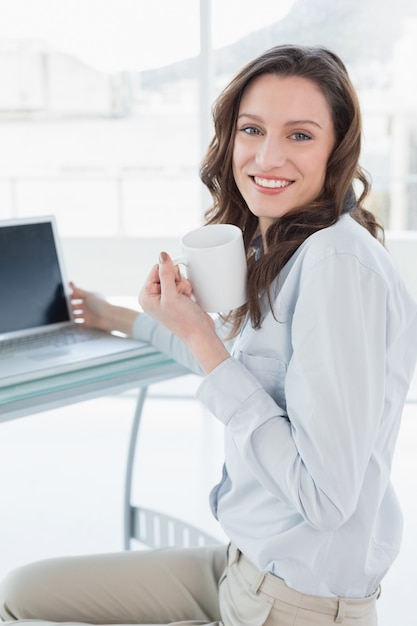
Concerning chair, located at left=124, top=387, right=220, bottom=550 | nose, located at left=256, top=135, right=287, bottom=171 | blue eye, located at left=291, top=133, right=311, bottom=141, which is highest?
blue eye, located at left=291, top=133, right=311, bottom=141

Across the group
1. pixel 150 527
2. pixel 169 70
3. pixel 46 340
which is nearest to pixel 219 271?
pixel 46 340

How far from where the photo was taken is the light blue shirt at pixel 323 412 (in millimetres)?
960

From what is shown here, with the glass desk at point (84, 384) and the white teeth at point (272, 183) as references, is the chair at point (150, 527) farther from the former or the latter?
the white teeth at point (272, 183)

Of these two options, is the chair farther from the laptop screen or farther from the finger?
the finger

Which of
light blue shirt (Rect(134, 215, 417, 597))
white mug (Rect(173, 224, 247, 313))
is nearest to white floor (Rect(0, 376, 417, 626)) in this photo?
light blue shirt (Rect(134, 215, 417, 597))

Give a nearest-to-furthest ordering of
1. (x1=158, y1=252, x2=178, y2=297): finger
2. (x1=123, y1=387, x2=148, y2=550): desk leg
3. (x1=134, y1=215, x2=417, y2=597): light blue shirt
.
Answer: (x1=134, y1=215, x2=417, y2=597): light blue shirt → (x1=158, y1=252, x2=178, y2=297): finger → (x1=123, y1=387, x2=148, y2=550): desk leg

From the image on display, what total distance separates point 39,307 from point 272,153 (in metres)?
0.85

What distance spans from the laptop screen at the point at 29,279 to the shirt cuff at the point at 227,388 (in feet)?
2.68

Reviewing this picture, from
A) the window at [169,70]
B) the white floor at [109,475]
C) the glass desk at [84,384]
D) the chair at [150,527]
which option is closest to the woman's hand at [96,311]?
the glass desk at [84,384]

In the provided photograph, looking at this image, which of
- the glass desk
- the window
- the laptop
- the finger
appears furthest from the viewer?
the window

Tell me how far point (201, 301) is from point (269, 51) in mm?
388

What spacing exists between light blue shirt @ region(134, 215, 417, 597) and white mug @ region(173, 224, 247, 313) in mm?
63

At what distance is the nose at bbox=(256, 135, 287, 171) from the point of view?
45.0 inches

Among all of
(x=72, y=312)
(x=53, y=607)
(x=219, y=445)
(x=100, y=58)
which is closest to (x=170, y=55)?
(x=100, y=58)
